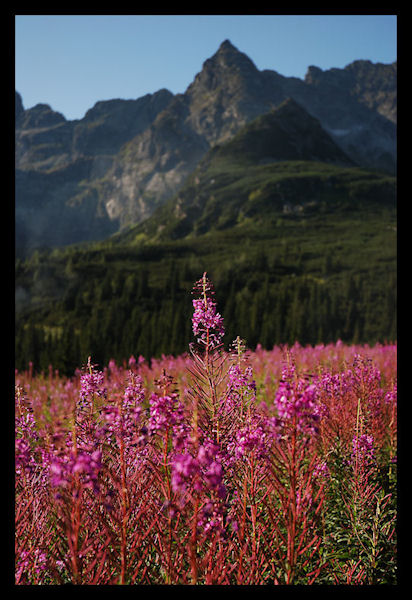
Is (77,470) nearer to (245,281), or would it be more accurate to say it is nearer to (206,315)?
(206,315)

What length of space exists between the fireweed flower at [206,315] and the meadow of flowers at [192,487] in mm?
10

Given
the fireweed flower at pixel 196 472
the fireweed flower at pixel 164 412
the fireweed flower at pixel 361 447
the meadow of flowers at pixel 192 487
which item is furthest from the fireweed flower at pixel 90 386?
the fireweed flower at pixel 361 447

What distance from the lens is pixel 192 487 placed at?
6.56ft

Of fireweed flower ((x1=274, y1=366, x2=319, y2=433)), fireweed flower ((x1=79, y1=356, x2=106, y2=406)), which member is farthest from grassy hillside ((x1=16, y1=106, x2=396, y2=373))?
fireweed flower ((x1=274, y1=366, x2=319, y2=433))

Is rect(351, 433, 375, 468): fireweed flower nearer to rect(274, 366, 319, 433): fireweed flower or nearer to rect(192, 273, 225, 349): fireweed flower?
rect(192, 273, 225, 349): fireweed flower

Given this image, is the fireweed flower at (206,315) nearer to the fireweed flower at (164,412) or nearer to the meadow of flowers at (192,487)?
the meadow of flowers at (192,487)

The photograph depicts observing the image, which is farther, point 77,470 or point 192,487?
point 192,487

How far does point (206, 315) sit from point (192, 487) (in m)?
1.23

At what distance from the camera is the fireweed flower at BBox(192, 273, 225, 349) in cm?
287

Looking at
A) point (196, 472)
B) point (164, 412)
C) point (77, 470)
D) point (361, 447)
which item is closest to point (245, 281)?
point (361, 447)

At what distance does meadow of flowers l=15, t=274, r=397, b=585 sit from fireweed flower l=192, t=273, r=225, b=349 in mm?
10
